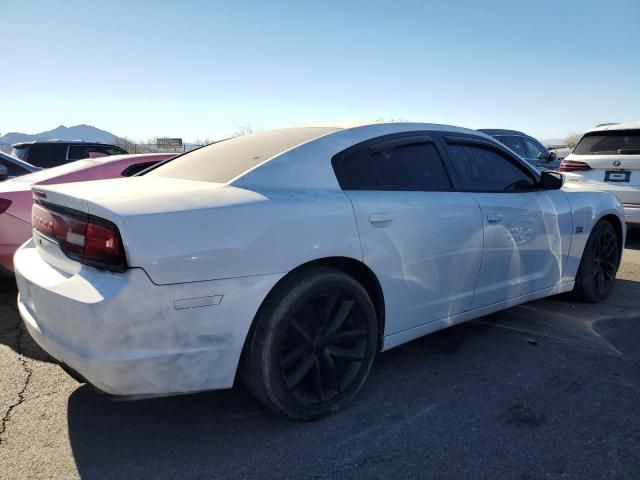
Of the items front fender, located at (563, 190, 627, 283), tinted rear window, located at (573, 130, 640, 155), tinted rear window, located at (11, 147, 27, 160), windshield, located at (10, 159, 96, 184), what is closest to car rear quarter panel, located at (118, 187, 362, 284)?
front fender, located at (563, 190, 627, 283)

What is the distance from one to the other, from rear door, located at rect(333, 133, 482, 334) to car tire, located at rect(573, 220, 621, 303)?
5.77 feet

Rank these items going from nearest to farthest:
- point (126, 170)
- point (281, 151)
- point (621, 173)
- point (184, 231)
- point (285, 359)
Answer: point (184, 231), point (285, 359), point (281, 151), point (126, 170), point (621, 173)

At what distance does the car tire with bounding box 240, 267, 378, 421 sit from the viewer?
2.53 meters

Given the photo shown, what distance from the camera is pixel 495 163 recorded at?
3945 millimetres

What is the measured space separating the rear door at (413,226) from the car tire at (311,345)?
0.24 m

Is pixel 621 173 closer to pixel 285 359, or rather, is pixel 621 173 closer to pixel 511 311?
pixel 511 311

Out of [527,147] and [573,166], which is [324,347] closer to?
[573,166]

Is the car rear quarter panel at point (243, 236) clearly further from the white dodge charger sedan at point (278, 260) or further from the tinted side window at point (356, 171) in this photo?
the tinted side window at point (356, 171)

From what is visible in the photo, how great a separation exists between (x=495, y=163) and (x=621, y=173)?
4.28 m

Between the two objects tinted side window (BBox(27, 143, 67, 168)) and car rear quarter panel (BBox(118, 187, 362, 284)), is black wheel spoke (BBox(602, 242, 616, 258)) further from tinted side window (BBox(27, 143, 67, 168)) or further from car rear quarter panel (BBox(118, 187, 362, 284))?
tinted side window (BBox(27, 143, 67, 168))

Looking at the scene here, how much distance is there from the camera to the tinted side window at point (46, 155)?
11109 mm

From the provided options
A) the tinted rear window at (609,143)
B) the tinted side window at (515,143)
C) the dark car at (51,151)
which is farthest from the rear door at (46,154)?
the tinted rear window at (609,143)

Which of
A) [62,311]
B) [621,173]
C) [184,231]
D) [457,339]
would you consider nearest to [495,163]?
[457,339]

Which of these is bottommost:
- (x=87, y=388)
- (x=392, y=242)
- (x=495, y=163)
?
(x=87, y=388)
